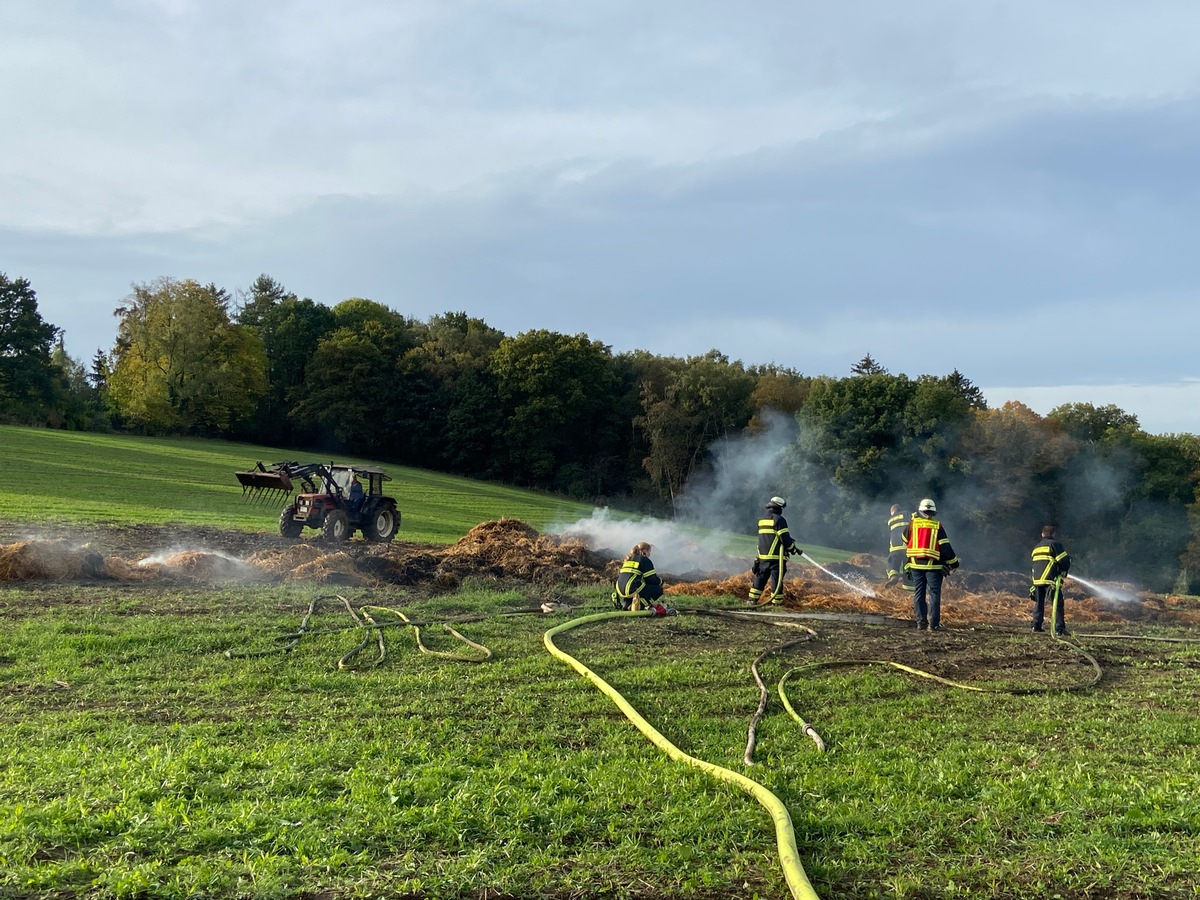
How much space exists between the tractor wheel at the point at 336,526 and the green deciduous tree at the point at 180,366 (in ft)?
155

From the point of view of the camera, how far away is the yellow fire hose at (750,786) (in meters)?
4.51

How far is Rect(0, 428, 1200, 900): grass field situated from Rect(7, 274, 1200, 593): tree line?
3927cm

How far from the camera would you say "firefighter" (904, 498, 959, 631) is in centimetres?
1412

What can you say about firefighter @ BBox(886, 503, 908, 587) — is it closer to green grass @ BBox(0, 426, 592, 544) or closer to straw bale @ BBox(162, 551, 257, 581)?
green grass @ BBox(0, 426, 592, 544)

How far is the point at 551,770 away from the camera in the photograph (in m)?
6.25

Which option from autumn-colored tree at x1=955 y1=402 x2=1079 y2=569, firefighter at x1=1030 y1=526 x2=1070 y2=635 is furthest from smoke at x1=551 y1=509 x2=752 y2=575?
autumn-colored tree at x1=955 y1=402 x2=1079 y2=569

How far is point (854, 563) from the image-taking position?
2677 centimetres

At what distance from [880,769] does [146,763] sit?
Answer: 4884 millimetres

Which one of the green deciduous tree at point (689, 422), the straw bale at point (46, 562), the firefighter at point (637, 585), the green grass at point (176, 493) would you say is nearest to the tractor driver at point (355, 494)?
the green grass at point (176, 493)

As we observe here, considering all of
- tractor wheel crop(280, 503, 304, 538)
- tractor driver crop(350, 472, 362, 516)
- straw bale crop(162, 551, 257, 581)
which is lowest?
straw bale crop(162, 551, 257, 581)

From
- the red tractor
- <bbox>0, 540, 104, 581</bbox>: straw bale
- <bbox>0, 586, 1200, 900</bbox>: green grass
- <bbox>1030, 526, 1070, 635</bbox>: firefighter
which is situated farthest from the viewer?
the red tractor

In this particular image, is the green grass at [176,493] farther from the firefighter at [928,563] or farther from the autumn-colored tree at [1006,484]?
the firefighter at [928,563]

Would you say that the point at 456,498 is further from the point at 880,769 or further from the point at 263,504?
the point at 880,769

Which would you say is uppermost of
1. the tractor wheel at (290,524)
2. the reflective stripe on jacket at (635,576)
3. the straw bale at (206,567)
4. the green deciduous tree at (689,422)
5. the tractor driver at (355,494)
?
the green deciduous tree at (689,422)
